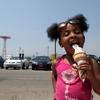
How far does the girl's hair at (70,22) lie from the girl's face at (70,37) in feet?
0.14

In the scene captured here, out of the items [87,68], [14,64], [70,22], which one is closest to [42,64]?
[14,64]

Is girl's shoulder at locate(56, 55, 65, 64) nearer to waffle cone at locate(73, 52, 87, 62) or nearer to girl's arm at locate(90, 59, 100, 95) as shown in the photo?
girl's arm at locate(90, 59, 100, 95)

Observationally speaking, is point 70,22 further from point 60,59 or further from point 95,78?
point 95,78

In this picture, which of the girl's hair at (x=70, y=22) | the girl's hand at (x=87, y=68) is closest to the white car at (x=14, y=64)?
the girl's hair at (x=70, y=22)

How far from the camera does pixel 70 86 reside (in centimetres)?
349

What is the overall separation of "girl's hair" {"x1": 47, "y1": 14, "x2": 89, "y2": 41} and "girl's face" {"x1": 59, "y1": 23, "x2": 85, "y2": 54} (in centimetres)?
4

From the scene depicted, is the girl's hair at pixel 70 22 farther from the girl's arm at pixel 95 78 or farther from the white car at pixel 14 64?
the white car at pixel 14 64

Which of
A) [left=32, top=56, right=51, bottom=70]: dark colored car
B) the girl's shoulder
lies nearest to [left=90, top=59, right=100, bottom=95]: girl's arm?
the girl's shoulder

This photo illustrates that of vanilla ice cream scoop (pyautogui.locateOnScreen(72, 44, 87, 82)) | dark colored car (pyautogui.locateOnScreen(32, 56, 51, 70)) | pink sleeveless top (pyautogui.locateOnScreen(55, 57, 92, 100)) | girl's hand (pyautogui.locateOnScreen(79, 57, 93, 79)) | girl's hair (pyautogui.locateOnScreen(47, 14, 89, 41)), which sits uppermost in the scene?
dark colored car (pyautogui.locateOnScreen(32, 56, 51, 70))

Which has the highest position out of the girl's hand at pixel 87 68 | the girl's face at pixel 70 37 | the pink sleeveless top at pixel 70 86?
the girl's face at pixel 70 37

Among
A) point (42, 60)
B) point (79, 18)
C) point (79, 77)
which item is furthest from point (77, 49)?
point (42, 60)

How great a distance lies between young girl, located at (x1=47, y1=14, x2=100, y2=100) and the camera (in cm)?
336

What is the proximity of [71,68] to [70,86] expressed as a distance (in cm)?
16

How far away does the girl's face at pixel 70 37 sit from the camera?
11.2 feet
